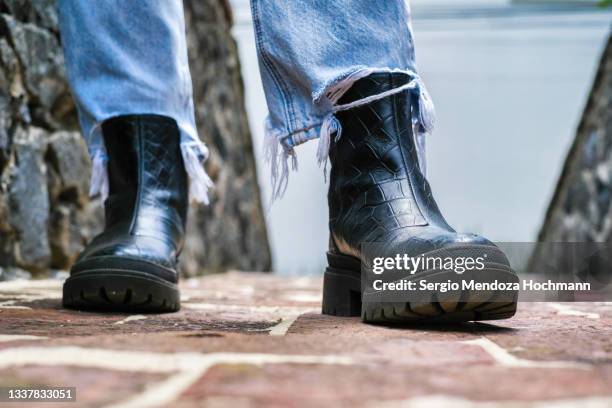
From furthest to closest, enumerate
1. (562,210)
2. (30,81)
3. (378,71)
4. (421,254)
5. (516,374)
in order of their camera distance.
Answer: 1. (562,210)
2. (30,81)
3. (378,71)
4. (421,254)
5. (516,374)

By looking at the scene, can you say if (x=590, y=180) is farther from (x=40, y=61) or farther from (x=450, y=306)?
(x=450, y=306)

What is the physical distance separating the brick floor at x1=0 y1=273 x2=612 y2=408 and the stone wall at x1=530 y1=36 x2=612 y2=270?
2839 millimetres

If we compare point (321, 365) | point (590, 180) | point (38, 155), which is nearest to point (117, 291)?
point (321, 365)

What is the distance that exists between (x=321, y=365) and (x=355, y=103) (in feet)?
1.57

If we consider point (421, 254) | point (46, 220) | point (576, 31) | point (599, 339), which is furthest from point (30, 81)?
point (576, 31)

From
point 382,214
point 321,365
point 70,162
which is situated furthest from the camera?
point 70,162

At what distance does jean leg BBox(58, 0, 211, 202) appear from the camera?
4.13ft

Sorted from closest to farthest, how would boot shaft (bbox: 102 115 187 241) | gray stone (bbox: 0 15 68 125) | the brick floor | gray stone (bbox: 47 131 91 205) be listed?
the brick floor
boot shaft (bbox: 102 115 187 241)
gray stone (bbox: 0 15 68 125)
gray stone (bbox: 47 131 91 205)

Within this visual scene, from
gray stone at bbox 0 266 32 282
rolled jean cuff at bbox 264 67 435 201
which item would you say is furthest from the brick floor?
gray stone at bbox 0 266 32 282

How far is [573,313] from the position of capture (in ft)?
3.77

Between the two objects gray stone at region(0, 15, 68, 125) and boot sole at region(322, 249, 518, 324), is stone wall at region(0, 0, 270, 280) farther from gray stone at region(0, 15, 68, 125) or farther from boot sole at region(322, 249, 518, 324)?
boot sole at region(322, 249, 518, 324)

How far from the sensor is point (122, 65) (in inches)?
49.6

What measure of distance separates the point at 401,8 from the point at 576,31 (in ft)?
11.3

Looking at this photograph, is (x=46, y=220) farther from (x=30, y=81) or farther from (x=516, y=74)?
(x=516, y=74)
